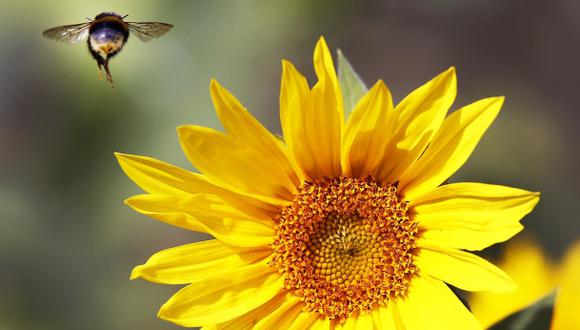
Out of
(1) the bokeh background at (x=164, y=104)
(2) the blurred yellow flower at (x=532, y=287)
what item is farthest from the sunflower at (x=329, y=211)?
(1) the bokeh background at (x=164, y=104)

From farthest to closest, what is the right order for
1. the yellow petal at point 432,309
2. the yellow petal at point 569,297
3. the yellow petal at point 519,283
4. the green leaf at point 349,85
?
the yellow petal at point 519,283 < the yellow petal at point 569,297 < the green leaf at point 349,85 < the yellow petal at point 432,309

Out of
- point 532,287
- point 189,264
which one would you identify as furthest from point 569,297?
point 189,264

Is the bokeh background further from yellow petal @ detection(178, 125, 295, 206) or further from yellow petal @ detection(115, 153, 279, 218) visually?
yellow petal @ detection(115, 153, 279, 218)

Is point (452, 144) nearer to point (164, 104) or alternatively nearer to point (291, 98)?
point (291, 98)

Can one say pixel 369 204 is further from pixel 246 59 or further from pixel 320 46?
pixel 246 59

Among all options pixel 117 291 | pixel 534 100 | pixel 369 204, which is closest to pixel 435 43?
pixel 534 100

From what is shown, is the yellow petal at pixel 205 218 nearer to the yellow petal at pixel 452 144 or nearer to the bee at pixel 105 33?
the bee at pixel 105 33
